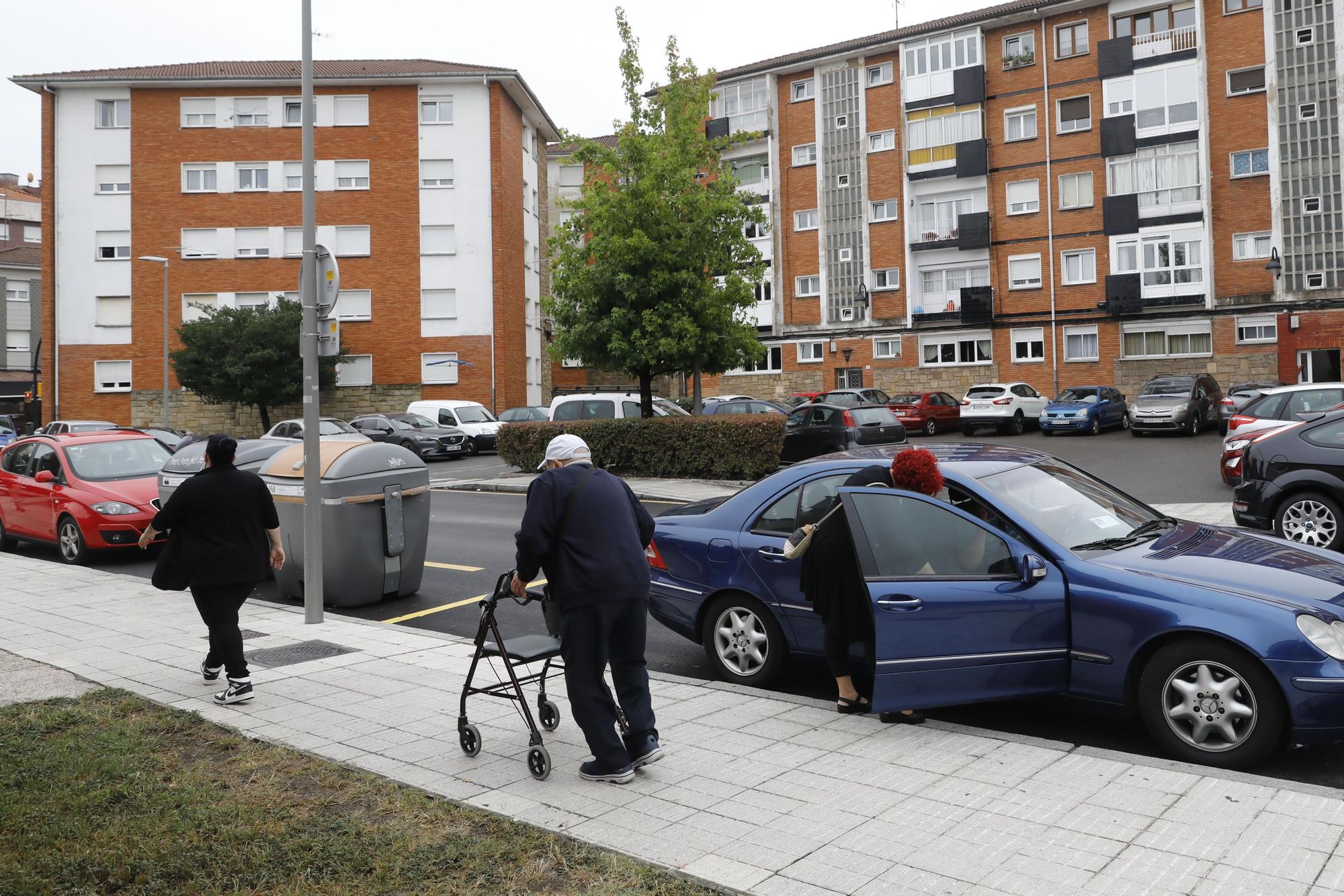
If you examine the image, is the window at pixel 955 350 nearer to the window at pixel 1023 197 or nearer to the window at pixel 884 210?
the window at pixel 1023 197

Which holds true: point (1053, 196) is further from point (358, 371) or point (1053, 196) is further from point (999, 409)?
point (358, 371)

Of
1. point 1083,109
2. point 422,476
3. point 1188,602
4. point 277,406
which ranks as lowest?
point 1188,602

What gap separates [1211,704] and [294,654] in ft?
20.3

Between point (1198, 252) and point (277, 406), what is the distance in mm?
36994

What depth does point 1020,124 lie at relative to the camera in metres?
43.2

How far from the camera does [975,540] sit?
5742 mm

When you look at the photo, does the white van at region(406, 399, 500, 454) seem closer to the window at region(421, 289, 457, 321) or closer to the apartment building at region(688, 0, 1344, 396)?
the window at region(421, 289, 457, 321)

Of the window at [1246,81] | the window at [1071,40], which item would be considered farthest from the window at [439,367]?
the window at [1246,81]

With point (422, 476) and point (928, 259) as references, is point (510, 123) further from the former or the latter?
point (422, 476)

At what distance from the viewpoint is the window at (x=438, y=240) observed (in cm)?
4684

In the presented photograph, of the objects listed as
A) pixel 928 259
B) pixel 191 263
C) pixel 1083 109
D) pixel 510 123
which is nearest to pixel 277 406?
pixel 191 263

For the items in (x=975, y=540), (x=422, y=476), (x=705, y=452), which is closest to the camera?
(x=975, y=540)

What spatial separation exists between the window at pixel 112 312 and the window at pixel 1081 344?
3882cm

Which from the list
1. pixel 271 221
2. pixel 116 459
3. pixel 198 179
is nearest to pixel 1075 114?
pixel 271 221
